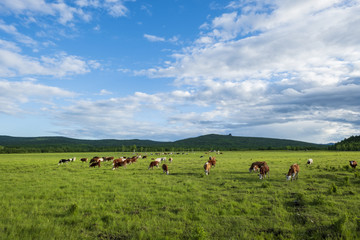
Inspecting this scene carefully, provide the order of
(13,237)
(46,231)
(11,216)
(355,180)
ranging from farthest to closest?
(355,180) < (11,216) < (46,231) < (13,237)

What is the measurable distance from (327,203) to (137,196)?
34.2 ft

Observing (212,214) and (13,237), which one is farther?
(212,214)

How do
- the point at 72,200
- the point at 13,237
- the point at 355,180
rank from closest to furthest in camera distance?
the point at 13,237 → the point at 72,200 → the point at 355,180

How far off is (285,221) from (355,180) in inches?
480

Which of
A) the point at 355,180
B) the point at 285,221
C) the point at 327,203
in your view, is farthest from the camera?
the point at 355,180

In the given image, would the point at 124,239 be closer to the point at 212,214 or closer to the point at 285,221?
the point at 212,214

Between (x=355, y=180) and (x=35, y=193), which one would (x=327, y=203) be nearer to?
(x=355, y=180)

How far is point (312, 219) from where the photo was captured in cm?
859

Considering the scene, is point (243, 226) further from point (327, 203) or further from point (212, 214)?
point (327, 203)

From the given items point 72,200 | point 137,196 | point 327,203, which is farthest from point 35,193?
point 327,203

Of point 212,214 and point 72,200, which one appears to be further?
point 72,200

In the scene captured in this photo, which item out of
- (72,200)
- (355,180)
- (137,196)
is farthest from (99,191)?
(355,180)

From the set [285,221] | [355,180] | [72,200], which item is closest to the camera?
[285,221]

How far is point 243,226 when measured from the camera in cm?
812
